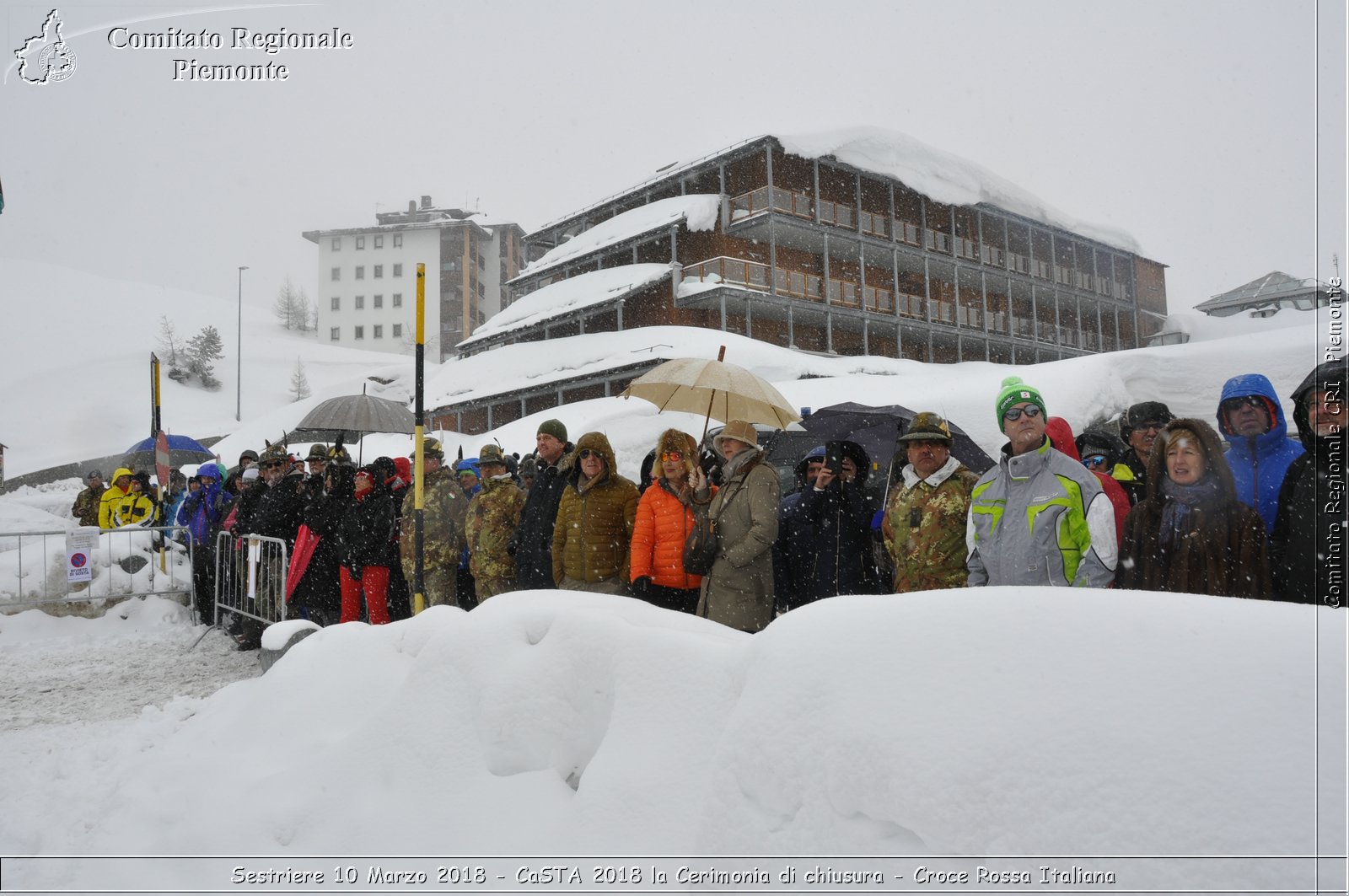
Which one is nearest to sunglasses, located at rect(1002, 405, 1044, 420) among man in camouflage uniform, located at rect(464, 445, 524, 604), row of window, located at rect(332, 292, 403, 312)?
man in camouflage uniform, located at rect(464, 445, 524, 604)

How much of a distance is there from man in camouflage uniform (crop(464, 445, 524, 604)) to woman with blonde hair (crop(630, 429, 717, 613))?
1.66m

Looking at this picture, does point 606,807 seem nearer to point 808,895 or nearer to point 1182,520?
point 808,895

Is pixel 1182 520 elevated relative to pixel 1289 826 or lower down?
elevated

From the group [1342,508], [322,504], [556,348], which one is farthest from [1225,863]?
[556,348]

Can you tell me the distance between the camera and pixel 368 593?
7.48 m

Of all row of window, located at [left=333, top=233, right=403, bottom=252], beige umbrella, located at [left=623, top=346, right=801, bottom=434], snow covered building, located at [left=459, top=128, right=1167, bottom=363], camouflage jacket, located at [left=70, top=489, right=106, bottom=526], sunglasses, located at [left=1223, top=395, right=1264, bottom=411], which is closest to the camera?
sunglasses, located at [left=1223, top=395, right=1264, bottom=411]

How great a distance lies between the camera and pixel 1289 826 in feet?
4.55

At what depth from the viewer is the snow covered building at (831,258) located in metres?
31.3

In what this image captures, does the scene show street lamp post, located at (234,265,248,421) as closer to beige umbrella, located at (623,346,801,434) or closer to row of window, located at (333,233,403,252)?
row of window, located at (333,233,403,252)

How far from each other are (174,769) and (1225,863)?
348cm

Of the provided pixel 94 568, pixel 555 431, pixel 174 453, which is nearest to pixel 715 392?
pixel 555 431

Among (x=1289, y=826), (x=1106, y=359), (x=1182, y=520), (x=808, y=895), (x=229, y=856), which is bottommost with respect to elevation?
(x=229, y=856)

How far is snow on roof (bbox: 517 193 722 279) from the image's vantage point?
3133 cm

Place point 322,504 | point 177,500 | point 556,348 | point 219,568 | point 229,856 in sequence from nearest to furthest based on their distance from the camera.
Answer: point 229,856 < point 322,504 < point 219,568 < point 177,500 < point 556,348
